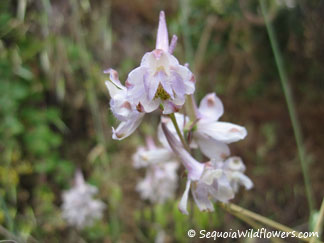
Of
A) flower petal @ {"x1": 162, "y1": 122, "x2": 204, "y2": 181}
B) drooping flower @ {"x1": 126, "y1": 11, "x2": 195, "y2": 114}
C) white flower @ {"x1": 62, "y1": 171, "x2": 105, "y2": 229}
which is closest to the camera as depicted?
drooping flower @ {"x1": 126, "y1": 11, "x2": 195, "y2": 114}

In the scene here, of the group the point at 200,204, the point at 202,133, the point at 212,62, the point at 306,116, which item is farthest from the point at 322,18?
the point at 200,204

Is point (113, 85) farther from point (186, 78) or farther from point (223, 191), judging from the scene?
point (223, 191)

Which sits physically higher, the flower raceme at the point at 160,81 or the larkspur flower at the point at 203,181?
the flower raceme at the point at 160,81

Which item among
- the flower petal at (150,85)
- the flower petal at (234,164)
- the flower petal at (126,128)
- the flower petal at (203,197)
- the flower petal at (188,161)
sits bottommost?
the flower petal at (203,197)

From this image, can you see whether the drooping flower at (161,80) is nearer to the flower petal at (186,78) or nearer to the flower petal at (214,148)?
the flower petal at (186,78)

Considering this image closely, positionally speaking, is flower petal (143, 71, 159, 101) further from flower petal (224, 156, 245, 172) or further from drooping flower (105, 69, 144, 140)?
flower petal (224, 156, 245, 172)

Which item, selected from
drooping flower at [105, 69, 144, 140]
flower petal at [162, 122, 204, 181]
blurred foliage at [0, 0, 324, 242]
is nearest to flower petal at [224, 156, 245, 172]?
flower petal at [162, 122, 204, 181]

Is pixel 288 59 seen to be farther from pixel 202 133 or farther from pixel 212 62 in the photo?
pixel 202 133

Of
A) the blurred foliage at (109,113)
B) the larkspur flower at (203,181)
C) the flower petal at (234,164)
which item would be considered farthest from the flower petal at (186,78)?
the blurred foliage at (109,113)
